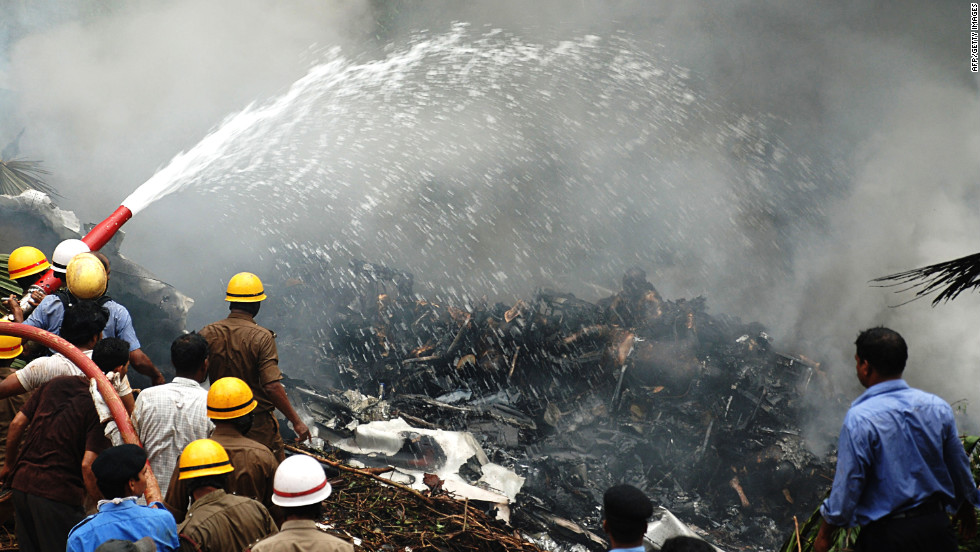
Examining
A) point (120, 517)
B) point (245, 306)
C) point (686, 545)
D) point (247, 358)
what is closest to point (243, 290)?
point (245, 306)

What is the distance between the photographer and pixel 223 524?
2.46m

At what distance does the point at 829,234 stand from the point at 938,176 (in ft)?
5.48

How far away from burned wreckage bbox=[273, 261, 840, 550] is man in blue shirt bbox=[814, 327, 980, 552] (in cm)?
267

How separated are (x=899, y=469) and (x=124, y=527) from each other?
8.93 feet

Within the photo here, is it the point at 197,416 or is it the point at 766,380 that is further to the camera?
the point at 766,380

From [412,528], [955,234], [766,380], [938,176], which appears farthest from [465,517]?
[938,176]

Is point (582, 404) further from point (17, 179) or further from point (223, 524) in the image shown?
point (17, 179)

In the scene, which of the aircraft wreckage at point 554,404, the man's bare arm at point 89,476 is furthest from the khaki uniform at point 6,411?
the aircraft wreckage at point 554,404

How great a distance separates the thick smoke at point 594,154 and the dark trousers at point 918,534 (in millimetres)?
6761

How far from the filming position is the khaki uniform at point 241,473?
2.77 metres

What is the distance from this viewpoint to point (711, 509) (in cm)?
634

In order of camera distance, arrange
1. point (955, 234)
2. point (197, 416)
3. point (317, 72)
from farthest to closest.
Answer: point (317, 72)
point (955, 234)
point (197, 416)

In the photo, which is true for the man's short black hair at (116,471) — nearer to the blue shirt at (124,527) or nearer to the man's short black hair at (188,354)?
the blue shirt at (124,527)

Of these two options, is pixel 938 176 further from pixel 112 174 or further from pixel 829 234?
pixel 112 174
